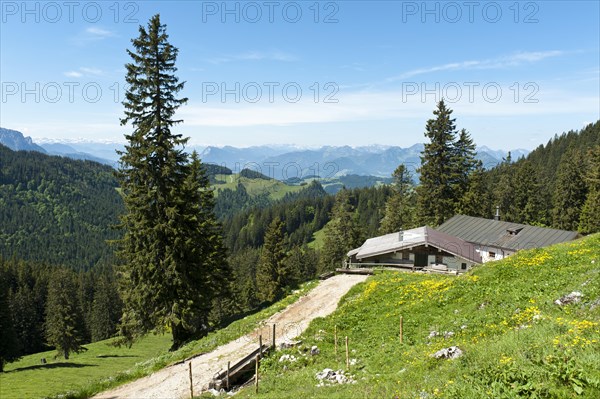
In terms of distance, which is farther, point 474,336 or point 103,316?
point 103,316

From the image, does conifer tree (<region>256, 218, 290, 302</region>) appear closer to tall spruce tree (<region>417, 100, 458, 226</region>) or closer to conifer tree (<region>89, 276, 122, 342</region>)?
tall spruce tree (<region>417, 100, 458, 226</region>)

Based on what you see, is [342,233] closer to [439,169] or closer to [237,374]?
[439,169]

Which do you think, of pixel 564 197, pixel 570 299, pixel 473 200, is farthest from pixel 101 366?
pixel 564 197

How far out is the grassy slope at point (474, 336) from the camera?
28.2 ft

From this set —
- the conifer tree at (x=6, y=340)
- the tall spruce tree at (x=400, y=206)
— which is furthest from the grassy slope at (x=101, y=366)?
the tall spruce tree at (x=400, y=206)

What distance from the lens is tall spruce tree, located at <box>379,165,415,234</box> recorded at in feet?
221

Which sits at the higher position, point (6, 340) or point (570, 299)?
point (570, 299)

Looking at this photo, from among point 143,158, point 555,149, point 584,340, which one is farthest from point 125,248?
point 555,149

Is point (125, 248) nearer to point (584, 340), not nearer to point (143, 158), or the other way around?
point (143, 158)

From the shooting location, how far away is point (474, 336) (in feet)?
50.3

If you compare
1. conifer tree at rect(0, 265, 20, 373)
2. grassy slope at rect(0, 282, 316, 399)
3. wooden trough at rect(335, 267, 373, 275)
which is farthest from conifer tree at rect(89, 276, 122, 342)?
wooden trough at rect(335, 267, 373, 275)

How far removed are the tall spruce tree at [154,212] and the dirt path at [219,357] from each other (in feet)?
16.1

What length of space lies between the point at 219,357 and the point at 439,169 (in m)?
41.0

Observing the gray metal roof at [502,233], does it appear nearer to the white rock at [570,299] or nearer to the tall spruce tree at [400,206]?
the tall spruce tree at [400,206]
